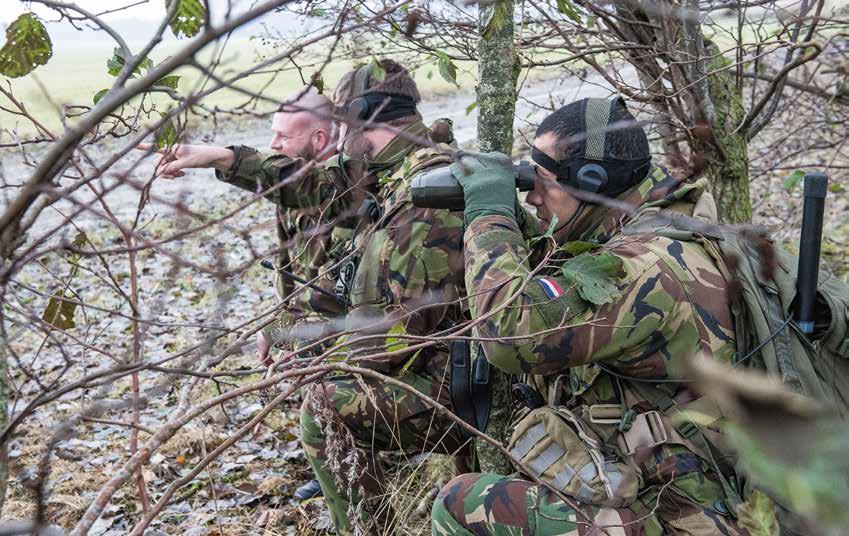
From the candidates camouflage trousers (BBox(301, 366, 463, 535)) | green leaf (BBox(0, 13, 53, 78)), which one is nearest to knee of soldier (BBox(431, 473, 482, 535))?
camouflage trousers (BBox(301, 366, 463, 535))

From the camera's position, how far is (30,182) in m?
0.97

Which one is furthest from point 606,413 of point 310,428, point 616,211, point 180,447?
point 180,447

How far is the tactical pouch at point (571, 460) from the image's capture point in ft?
6.54

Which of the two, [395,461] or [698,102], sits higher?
[698,102]

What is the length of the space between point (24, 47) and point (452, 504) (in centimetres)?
157

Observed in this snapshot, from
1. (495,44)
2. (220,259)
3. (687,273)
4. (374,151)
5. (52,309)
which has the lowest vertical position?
(52,309)

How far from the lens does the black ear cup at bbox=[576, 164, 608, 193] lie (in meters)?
2.21

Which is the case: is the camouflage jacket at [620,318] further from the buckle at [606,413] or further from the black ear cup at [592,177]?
the black ear cup at [592,177]

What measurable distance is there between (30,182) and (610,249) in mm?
1475

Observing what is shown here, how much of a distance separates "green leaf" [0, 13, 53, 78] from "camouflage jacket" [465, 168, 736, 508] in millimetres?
1107

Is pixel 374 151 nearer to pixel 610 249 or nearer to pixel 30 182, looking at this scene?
pixel 610 249

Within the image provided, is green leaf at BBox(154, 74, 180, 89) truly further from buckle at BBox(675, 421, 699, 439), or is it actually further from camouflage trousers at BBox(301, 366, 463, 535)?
buckle at BBox(675, 421, 699, 439)

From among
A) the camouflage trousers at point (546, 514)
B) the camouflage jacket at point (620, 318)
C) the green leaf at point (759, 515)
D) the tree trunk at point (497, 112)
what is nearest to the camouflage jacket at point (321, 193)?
the tree trunk at point (497, 112)

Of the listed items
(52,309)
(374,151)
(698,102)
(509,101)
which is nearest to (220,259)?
(52,309)
